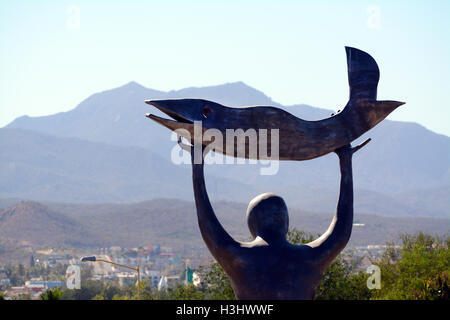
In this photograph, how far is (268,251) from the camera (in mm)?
10766

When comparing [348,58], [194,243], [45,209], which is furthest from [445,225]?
[348,58]

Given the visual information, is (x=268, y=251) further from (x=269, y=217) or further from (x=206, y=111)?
(x=206, y=111)

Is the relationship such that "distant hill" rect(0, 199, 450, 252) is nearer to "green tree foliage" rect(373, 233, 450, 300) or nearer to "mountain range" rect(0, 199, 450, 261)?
"mountain range" rect(0, 199, 450, 261)

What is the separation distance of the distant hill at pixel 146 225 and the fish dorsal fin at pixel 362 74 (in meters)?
135

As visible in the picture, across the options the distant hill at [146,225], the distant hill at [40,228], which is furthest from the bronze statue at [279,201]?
the distant hill at [40,228]

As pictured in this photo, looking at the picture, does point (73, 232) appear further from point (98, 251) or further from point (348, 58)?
point (348, 58)

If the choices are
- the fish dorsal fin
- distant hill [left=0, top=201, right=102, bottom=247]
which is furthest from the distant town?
the fish dorsal fin

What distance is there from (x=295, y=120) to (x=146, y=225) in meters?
172

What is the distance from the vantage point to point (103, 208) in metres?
199

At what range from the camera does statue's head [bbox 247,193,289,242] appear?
11.0m

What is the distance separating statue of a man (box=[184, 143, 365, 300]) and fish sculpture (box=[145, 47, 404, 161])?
2.18 feet

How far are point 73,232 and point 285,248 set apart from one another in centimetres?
15536

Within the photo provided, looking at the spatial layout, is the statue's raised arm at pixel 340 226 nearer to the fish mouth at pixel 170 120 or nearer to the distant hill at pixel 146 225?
the fish mouth at pixel 170 120

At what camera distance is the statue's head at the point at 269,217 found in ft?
36.1
